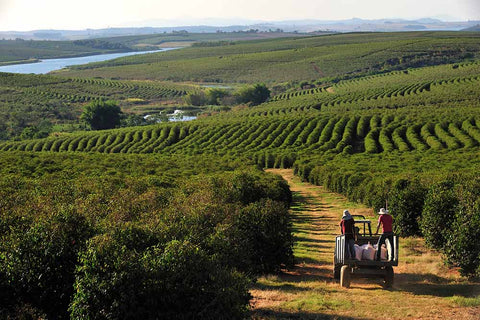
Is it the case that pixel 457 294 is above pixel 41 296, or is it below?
below

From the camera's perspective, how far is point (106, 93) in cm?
16388

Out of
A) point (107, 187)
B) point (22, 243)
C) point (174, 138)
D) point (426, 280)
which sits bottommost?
point (174, 138)

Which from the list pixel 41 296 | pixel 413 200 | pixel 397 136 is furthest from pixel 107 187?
pixel 397 136

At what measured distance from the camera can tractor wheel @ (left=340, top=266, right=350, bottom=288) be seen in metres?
14.2

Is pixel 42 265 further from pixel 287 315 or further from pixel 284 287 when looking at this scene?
pixel 284 287

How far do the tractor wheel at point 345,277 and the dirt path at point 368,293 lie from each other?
0.62ft

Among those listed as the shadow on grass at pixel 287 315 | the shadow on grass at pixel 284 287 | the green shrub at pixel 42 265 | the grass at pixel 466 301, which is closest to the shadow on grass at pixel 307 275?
the shadow on grass at pixel 284 287

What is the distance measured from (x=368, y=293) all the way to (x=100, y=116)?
10221cm

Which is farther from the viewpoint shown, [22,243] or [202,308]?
[22,243]

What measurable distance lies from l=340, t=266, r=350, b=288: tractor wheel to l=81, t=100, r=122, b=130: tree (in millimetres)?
100825

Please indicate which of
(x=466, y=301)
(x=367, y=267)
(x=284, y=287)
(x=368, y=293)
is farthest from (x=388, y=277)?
(x=284, y=287)

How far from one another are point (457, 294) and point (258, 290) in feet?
16.5

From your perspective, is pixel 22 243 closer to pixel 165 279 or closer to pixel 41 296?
pixel 41 296

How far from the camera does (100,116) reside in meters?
110
